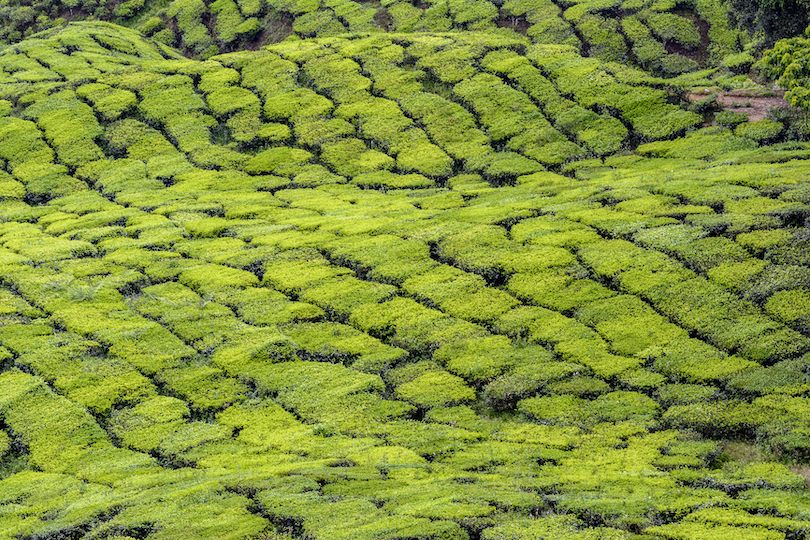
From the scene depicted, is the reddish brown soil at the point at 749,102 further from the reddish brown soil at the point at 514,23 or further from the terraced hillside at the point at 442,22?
the reddish brown soil at the point at 514,23

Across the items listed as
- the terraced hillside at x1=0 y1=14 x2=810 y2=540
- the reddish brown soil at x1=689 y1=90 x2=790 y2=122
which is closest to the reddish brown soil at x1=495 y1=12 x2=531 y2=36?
the terraced hillside at x1=0 y1=14 x2=810 y2=540

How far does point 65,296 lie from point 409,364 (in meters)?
19.0

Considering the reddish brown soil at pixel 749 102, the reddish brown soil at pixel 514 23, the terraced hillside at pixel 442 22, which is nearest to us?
the reddish brown soil at pixel 749 102

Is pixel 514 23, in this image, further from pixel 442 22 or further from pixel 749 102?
pixel 749 102

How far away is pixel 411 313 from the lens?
33500mm

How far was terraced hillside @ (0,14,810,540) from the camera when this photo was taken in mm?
21281

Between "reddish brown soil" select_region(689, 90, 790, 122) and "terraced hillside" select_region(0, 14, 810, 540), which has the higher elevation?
"reddish brown soil" select_region(689, 90, 790, 122)

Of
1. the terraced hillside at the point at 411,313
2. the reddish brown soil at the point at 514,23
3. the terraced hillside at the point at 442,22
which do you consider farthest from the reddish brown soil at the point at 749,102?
the reddish brown soil at the point at 514,23

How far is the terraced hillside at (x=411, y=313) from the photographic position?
69.8 ft

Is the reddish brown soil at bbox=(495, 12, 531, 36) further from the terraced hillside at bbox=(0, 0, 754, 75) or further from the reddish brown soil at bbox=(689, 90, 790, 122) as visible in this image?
the reddish brown soil at bbox=(689, 90, 790, 122)

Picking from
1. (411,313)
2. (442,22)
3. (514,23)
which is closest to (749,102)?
(514,23)

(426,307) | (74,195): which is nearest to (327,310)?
(426,307)

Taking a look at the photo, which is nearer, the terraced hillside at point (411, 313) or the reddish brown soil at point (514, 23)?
the terraced hillside at point (411, 313)

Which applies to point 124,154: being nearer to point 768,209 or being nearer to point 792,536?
point 768,209
